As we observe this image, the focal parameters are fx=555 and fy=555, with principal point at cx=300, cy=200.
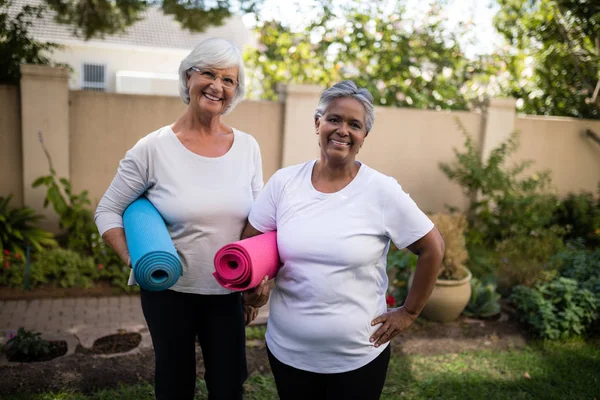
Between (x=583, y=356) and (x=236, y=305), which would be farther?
(x=583, y=356)

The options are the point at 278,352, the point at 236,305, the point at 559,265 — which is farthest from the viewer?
the point at 559,265

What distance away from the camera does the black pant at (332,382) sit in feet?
6.63

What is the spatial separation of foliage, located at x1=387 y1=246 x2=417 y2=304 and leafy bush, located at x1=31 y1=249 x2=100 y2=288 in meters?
3.00

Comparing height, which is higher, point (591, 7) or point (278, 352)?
point (591, 7)

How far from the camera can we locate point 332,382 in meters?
2.04

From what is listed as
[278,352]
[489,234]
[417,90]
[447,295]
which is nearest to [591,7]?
[417,90]

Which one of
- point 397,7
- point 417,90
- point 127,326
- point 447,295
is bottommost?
point 127,326

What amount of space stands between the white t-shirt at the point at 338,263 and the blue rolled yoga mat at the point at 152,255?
0.40 meters

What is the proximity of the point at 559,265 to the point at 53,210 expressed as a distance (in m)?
5.58

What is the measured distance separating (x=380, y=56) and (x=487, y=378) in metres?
5.77

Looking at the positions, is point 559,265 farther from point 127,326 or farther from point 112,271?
point 112,271

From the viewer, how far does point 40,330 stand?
4566 mm

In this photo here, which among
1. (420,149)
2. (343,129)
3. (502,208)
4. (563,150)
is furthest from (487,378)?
(563,150)

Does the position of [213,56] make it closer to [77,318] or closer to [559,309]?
[77,318]
